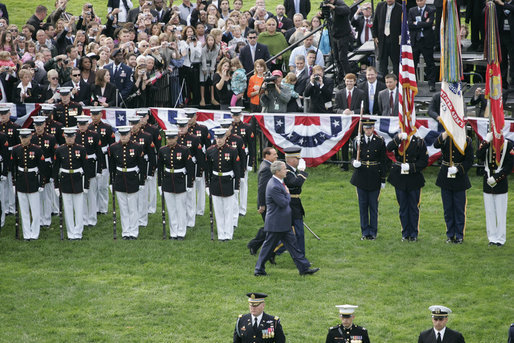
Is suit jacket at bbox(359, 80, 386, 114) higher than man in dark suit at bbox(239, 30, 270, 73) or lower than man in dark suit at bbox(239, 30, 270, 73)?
lower

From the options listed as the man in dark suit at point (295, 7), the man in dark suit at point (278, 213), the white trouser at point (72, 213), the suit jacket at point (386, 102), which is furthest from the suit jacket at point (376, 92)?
the man in dark suit at point (295, 7)

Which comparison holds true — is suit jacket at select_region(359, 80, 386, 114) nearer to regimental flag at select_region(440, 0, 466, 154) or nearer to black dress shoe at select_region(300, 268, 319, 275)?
regimental flag at select_region(440, 0, 466, 154)

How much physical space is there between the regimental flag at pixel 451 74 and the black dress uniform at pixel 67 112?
7565mm

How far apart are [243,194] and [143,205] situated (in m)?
2.00

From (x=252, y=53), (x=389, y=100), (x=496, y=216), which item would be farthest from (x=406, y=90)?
(x=252, y=53)

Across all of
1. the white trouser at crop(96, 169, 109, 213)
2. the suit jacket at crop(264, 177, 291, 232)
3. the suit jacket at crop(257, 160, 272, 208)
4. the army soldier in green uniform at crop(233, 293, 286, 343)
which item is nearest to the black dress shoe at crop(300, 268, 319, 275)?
the suit jacket at crop(264, 177, 291, 232)

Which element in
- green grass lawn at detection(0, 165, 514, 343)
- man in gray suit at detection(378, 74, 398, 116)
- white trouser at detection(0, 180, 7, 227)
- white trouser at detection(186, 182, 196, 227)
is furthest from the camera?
man in gray suit at detection(378, 74, 398, 116)

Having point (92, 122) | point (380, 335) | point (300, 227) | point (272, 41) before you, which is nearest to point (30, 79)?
point (92, 122)

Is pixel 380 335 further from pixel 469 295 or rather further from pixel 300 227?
pixel 300 227

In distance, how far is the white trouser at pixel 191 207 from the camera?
18.1 meters

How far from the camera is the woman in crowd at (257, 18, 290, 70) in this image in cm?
2406

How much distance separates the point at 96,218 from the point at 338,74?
7.37m

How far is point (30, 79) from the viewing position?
822 inches

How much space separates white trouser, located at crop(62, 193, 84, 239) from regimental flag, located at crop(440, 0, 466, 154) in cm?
679
